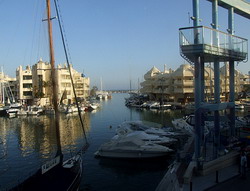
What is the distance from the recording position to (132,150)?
21891 mm

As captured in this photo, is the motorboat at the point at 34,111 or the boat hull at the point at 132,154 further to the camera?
the motorboat at the point at 34,111

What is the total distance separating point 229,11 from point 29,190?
17238 mm

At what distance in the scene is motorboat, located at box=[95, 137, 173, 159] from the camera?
21.7m

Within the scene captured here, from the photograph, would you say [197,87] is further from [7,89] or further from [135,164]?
[7,89]

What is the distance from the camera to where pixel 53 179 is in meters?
12.5

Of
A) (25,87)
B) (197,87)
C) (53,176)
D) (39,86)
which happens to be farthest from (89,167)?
(25,87)

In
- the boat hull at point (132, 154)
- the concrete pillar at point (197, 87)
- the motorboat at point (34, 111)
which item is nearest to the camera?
the concrete pillar at point (197, 87)

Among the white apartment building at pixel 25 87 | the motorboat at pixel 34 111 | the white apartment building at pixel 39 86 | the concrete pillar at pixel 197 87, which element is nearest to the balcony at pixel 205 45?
the concrete pillar at pixel 197 87

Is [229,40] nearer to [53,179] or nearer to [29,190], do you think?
[53,179]

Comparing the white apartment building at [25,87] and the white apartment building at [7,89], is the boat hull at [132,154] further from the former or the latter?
the white apartment building at [7,89]

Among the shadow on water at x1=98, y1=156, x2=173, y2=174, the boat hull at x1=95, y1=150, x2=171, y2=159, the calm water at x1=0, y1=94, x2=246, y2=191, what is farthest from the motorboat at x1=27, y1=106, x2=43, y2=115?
the boat hull at x1=95, y1=150, x2=171, y2=159

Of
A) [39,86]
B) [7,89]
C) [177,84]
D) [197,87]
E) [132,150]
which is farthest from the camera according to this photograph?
[7,89]

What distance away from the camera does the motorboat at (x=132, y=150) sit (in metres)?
21.7

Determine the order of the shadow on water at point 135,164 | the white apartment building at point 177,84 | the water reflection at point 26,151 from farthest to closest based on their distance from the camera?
the white apartment building at point 177,84, the shadow on water at point 135,164, the water reflection at point 26,151
